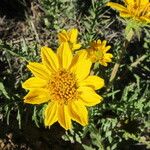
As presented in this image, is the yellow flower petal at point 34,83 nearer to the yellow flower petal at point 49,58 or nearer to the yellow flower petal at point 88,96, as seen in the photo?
the yellow flower petal at point 49,58

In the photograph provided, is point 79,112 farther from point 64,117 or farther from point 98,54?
point 98,54

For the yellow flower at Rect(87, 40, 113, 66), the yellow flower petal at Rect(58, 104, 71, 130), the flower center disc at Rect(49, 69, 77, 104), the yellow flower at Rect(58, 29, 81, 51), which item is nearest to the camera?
the yellow flower petal at Rect(58, 104, 71, 130)

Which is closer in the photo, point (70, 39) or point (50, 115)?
Answer: point (50, 115)

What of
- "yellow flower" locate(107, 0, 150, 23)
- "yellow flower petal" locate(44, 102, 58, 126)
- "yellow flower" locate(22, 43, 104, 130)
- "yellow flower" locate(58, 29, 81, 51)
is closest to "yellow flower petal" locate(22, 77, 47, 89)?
"yellow flower" locate(22, 43, 104, 130)

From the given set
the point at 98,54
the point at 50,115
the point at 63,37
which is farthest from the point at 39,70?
the point at 98,54

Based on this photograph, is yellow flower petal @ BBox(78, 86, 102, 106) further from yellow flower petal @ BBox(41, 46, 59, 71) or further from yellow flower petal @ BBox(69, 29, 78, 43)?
yellow flower petal @ BBox(69, 29, 78, 43)

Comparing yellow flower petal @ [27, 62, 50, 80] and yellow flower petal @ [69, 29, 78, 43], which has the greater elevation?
yellow flower petal @ [69, 29, 78, 43]

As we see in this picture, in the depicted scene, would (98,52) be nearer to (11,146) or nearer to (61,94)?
(61,94)
